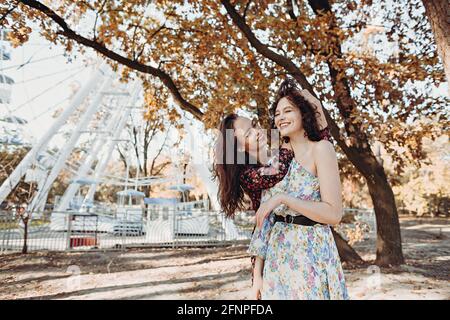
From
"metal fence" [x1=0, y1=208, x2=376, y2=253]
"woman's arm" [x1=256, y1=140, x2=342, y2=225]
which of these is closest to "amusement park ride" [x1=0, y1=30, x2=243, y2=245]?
"metal fence" [x1=0, y1=208, x2=376, y2=253]

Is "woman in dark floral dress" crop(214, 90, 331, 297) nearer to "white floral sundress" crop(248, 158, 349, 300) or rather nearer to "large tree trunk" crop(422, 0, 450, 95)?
"white floral sundress" crop(248, 158, 349, 300)

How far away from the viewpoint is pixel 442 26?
2900 mm

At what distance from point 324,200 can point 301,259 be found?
36 cm

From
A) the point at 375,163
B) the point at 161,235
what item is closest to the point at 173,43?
the point at 375,163

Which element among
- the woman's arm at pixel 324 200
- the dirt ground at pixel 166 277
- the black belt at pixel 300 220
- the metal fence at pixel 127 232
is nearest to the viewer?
the woman's arm at pixel 324 200

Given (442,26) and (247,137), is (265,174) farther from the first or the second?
(442,26)

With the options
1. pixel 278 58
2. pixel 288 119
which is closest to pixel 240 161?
pixel 288 119

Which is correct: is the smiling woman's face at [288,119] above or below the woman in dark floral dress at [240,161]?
above

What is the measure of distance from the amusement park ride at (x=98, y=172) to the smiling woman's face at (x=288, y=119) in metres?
11.5

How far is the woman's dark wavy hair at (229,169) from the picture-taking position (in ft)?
7.17

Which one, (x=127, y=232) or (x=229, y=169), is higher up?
(x=229, y=169)

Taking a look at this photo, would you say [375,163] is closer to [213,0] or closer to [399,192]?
[213,0]

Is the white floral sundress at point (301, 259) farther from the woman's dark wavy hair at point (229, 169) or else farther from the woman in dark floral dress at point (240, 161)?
the woman's dark wavy hair at point (229, 169)

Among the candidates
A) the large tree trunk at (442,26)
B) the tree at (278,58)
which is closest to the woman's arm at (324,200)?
the large tree trunk at (442,26)
